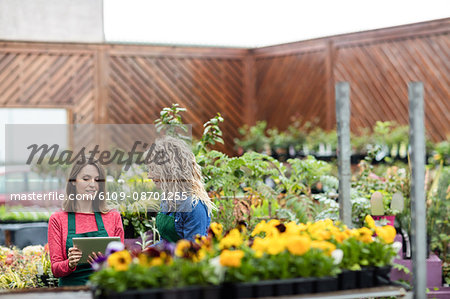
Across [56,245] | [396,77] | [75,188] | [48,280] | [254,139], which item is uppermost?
[396,77]

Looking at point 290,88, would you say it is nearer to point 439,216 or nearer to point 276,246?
point 439,216

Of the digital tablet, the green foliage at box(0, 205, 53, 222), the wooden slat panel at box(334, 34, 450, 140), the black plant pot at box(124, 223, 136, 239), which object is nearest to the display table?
the digital tablet

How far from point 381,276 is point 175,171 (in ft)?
3.60

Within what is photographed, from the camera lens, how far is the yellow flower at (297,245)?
173cm

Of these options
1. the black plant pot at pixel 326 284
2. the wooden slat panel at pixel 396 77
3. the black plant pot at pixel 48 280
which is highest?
the wooden slat panel at pixel 396 77

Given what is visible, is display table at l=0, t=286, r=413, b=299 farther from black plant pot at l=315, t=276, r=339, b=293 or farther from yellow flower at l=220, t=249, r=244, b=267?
yellow flower at l=220, t=249, r=244, b=267

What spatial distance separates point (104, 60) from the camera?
8320 millimetres

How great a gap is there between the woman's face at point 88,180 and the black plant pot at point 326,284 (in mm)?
1313

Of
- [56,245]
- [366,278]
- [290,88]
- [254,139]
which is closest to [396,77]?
[290,88]

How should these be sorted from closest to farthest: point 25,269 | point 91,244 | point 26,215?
point 91,244 < point 25,269 < point 26,215

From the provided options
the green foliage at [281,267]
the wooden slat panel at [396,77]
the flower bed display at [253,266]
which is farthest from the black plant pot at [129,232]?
the wooden slat panel at [396,77]

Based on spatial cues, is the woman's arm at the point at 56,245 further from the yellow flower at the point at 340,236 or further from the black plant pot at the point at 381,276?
the black plant pot at the point at 381,276

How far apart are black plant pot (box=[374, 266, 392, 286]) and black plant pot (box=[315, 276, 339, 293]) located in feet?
0.56

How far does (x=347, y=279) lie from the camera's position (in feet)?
5.95
